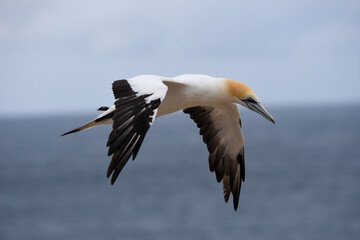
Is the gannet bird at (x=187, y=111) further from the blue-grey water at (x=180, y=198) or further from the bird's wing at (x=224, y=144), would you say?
the blue-grey water at (x=180, y=198)

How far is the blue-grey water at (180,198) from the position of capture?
5394 centimetres

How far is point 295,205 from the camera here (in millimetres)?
61250

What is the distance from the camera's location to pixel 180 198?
6544cm

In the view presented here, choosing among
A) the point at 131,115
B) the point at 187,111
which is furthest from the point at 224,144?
the point at 131,115

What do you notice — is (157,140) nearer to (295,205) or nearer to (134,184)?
(134,184)

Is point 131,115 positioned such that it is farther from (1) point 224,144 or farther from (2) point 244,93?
(1) point 224,144

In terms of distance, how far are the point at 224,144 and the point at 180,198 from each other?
54.4 meters

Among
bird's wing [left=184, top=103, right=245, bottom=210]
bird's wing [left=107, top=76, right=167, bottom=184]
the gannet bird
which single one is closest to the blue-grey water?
bird's wing [left=184, top=103, right=245, bottom=210]

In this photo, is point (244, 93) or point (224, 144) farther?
point (224, 144)

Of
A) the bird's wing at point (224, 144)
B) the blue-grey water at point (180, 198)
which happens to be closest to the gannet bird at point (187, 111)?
the bird's wing at point (224, 144)

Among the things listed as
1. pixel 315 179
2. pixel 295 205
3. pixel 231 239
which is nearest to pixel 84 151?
pixel 315 179

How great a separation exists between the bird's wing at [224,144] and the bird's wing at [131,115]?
9.39 ft

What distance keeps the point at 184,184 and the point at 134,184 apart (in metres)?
5.91

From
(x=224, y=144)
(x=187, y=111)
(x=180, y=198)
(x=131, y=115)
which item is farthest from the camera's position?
(x=180, y=198)
